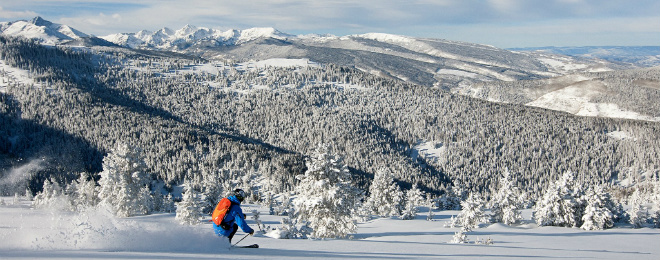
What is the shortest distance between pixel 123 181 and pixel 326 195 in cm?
2523

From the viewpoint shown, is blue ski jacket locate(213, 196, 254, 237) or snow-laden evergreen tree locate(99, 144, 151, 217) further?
snow-laden evergreen tree locate(99, 144, 151, 217)

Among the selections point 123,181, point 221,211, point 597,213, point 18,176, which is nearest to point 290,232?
point 221,211

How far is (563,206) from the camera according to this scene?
42969 mm

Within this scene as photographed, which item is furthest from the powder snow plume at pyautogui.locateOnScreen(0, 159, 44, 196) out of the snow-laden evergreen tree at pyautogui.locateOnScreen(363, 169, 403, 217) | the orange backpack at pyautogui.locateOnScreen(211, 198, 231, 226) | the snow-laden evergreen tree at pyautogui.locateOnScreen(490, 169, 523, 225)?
the orange backpack at pyautogui.locateOnScreen(211, 198, 231, 226)

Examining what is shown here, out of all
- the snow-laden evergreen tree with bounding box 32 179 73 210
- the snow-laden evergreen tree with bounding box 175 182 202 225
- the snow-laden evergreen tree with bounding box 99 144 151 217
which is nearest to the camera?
the snow-laden evergreen tree with bounding box 175 182 202 225

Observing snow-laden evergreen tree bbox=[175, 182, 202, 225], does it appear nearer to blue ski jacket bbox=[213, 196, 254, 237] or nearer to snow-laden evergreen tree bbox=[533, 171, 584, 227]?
blue ski jacket bbox=[213, 196, 254, 237]

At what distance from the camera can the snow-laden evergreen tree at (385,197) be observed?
63719 millimetres

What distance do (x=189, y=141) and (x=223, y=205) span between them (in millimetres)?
167898

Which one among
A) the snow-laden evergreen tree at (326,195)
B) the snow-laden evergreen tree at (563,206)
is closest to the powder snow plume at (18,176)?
the snow-laden evergreen tree at (326,195)

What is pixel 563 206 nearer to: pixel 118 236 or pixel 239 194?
pixel 239 194

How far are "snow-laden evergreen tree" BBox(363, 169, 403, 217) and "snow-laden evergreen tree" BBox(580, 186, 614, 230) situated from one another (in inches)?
1160

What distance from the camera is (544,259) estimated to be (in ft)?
48.4

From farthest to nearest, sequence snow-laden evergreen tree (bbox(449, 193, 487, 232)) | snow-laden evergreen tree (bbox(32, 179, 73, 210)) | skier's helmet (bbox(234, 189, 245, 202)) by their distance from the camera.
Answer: snow-laden evergreen tree (bbox(32, 179, 73, 210)), snow-laden evergreen tree (bbox(449, 193, 487, 232)), skier's helmet (bbox(234, 189, 245, 202))

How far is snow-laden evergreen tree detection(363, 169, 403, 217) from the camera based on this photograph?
63719mm
